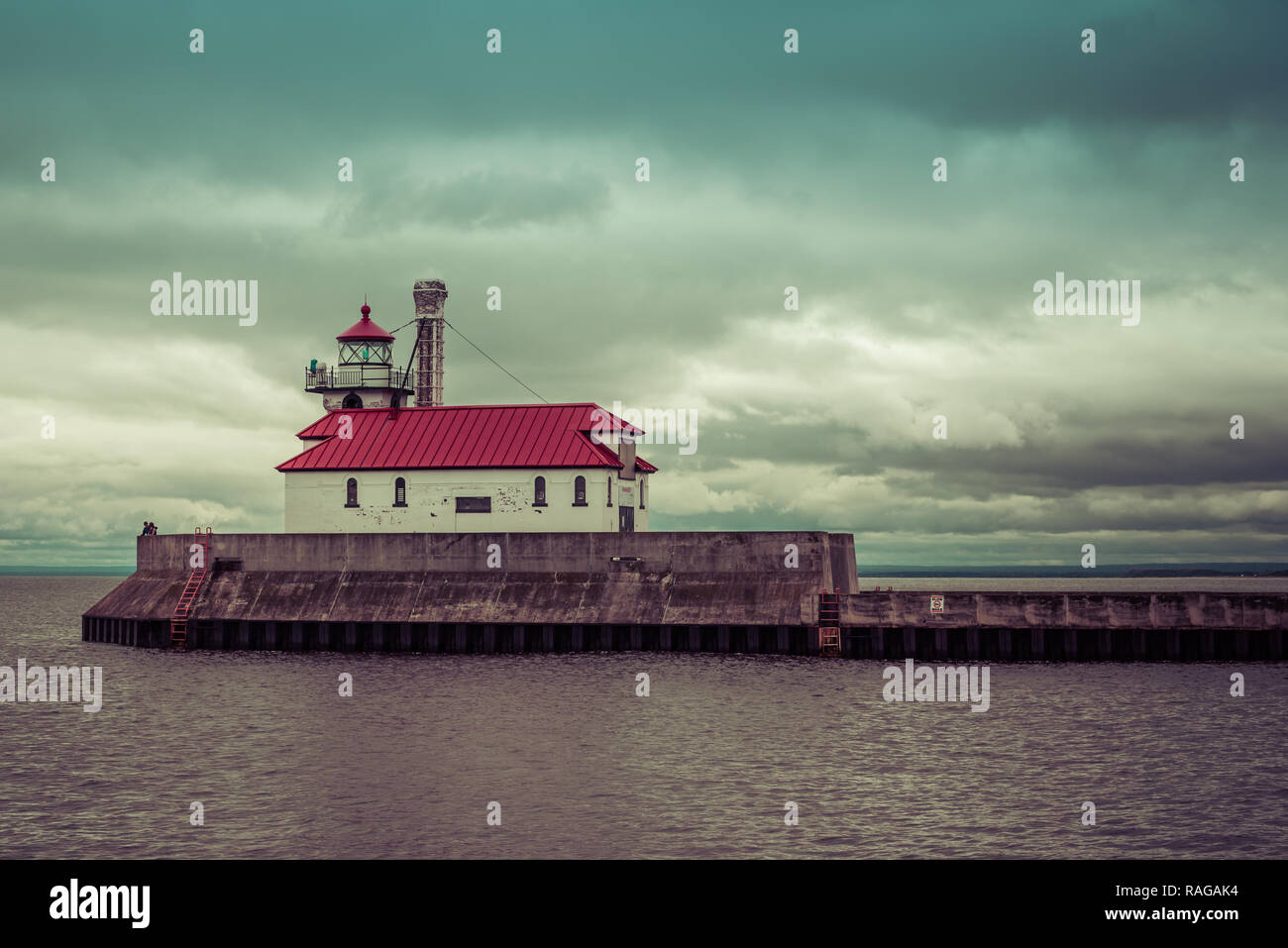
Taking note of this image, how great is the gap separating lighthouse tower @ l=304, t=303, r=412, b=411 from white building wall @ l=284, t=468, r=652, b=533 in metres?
6.78

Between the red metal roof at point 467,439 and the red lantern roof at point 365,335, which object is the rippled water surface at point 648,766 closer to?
the red metal roof at point 467,439

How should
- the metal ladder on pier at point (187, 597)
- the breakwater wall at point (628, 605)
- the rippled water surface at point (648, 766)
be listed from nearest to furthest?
the rippled water surface at point (648, 766) → the breakwater wall at point (628, 605) → the metal ladder on pier at point (187, 597)

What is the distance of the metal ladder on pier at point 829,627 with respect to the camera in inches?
1768

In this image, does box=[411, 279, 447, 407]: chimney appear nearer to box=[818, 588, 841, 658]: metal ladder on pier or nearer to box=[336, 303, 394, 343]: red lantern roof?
box=[336, 303, 394, 343]: red lantern roof

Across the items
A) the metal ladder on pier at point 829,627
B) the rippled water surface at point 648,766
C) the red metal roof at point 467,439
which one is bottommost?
the rippled water surface at point 648,766

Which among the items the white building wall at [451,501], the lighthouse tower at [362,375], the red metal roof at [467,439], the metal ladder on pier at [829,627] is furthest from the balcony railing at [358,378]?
the metal ladder on pier at [829,627]

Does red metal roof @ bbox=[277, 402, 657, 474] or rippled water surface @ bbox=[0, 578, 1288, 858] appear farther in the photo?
red metal roof @ bbox=[277, 402, 657, 474]

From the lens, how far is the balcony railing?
6062cm

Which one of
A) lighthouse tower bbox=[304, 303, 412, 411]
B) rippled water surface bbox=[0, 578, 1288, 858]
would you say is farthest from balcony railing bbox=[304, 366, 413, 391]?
rippled water surface bbox=[0, 578, 1288, 858]

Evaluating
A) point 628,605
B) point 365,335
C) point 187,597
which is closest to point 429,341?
point 365,335

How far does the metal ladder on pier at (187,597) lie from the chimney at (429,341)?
569 inches

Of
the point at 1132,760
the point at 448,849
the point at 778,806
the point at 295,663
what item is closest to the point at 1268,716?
the point at 1132,760
